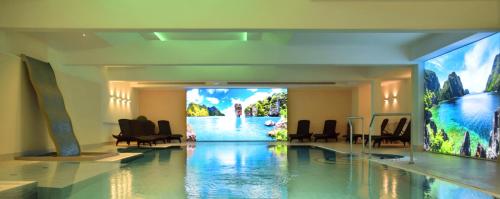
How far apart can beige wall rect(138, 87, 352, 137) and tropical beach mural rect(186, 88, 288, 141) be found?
69 centimetres

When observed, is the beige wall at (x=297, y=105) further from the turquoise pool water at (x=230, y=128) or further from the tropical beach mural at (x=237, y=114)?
the turquoise pool water at (x=230, y=128)

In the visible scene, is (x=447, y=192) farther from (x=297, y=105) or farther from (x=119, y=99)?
(x=297, y=105)

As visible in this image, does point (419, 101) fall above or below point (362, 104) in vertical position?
below

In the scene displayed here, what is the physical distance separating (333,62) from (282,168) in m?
5.07

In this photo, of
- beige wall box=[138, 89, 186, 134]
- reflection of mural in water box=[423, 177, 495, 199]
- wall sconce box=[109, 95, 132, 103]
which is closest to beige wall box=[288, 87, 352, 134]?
beige wall box=[138, 89, 186, 134]

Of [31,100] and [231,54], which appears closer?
[31,100]

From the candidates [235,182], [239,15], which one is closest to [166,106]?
[239,15]

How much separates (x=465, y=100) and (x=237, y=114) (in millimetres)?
12620

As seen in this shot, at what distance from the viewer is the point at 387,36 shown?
1053cm

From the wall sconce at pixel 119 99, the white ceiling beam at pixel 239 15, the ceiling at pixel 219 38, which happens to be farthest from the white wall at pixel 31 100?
the wall sconce at pixel 119 99

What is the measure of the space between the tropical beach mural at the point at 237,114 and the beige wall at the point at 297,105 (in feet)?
2.25

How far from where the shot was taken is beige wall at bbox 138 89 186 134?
70.5ft

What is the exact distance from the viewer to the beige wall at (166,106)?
21484mm

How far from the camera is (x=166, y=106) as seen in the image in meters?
21.5
